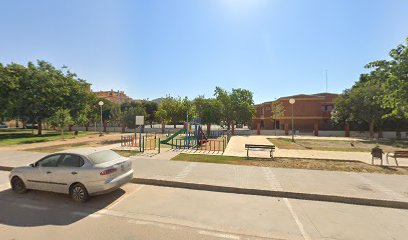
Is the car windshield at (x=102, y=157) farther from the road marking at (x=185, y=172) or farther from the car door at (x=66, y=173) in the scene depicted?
the road marking at (x=185, y=172)

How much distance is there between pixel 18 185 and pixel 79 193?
2759 mm

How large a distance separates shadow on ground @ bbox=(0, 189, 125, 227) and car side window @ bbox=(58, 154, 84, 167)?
115 cm

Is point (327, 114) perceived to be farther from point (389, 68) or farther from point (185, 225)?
point (185, 225)

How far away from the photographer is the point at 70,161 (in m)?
6.26

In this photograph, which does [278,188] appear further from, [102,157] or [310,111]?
[310,111]

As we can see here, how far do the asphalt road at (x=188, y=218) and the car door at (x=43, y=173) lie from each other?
1.33ft

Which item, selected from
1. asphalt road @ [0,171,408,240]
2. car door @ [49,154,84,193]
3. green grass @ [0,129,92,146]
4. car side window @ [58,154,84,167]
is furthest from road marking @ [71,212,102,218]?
green grass @ [0,129,92,146]

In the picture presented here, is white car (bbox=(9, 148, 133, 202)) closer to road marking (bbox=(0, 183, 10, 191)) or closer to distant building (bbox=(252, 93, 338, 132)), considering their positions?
road marking (bbox=(0, 183, 10, 191))

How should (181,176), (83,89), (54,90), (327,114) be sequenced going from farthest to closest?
(327,114) < (83,89) < (54,90) < (181,176)

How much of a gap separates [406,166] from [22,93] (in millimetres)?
38747

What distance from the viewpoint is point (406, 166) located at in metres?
11.4

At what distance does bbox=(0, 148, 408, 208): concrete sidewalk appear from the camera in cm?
704

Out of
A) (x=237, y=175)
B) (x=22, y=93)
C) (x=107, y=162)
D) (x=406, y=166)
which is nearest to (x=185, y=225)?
(x=107, y=162)

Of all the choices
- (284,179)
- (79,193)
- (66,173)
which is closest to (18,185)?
(66,173)
